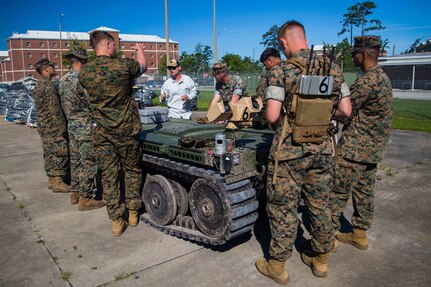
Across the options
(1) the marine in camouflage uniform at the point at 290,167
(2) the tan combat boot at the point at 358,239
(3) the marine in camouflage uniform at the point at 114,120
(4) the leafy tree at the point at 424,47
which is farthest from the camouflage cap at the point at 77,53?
(4) the leafy tree at the point at 424,47

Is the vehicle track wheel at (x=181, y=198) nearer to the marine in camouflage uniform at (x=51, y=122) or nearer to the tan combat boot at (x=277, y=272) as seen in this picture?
the tan combat boot at (x=277, y=272)

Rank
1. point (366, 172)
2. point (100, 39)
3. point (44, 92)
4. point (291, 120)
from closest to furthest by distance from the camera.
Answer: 1. point (291, 120)
2. point (366, 172)
3. point (100, 39)
4. point (44, 92)

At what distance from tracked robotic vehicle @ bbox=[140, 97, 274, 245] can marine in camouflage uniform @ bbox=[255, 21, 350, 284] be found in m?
0.48

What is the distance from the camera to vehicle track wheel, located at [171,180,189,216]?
4.67 m

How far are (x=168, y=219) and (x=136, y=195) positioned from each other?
612mm

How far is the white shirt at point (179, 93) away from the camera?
6973 mm

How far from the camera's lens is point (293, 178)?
3.29 m

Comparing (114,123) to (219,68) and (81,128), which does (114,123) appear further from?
(219,68)

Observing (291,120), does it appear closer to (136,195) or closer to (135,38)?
(136,195)

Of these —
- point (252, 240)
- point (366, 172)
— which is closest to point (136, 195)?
point (252, 240)

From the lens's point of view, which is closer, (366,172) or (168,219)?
(366,172)

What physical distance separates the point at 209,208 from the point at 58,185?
3977mm

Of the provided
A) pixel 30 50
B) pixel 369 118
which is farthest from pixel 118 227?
pixel 30 50

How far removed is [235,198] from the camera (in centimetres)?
376
